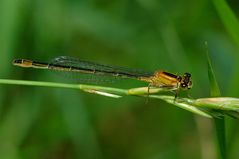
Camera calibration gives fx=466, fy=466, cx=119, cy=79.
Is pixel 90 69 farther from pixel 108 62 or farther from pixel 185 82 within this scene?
pixel 108 62

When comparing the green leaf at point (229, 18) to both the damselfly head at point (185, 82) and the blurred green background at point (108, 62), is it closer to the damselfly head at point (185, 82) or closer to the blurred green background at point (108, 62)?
the damselfly head at point (185, 82)

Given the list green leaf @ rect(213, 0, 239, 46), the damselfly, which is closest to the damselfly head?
the damselfly

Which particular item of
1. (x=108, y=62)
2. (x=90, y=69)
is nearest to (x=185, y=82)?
(x=90, y=69)

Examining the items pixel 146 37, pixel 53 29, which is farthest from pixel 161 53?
pixel 53 29

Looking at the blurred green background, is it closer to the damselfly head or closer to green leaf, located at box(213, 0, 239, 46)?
the damselfly head

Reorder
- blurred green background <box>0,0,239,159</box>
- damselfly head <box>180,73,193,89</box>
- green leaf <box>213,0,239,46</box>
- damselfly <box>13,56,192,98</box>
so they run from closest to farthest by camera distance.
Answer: green leaf <box>213,0,239,46</box>, damselfly head <box>180,73,193,89</box>, damselfly <box>13,56,192,98</box>, blurred green background <box>0,0,239,159</box>

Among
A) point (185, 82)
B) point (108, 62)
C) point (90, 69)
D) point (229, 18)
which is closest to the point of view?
point (229, 18)

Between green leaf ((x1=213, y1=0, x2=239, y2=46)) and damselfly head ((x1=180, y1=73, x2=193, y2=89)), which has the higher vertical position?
green leaf ((x1=213, y1=0, x2=239, y2=46))

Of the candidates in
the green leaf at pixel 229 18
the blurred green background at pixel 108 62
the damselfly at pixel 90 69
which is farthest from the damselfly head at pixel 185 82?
the blurred green background at pixel 108 62

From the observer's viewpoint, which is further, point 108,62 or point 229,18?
point 108,62
